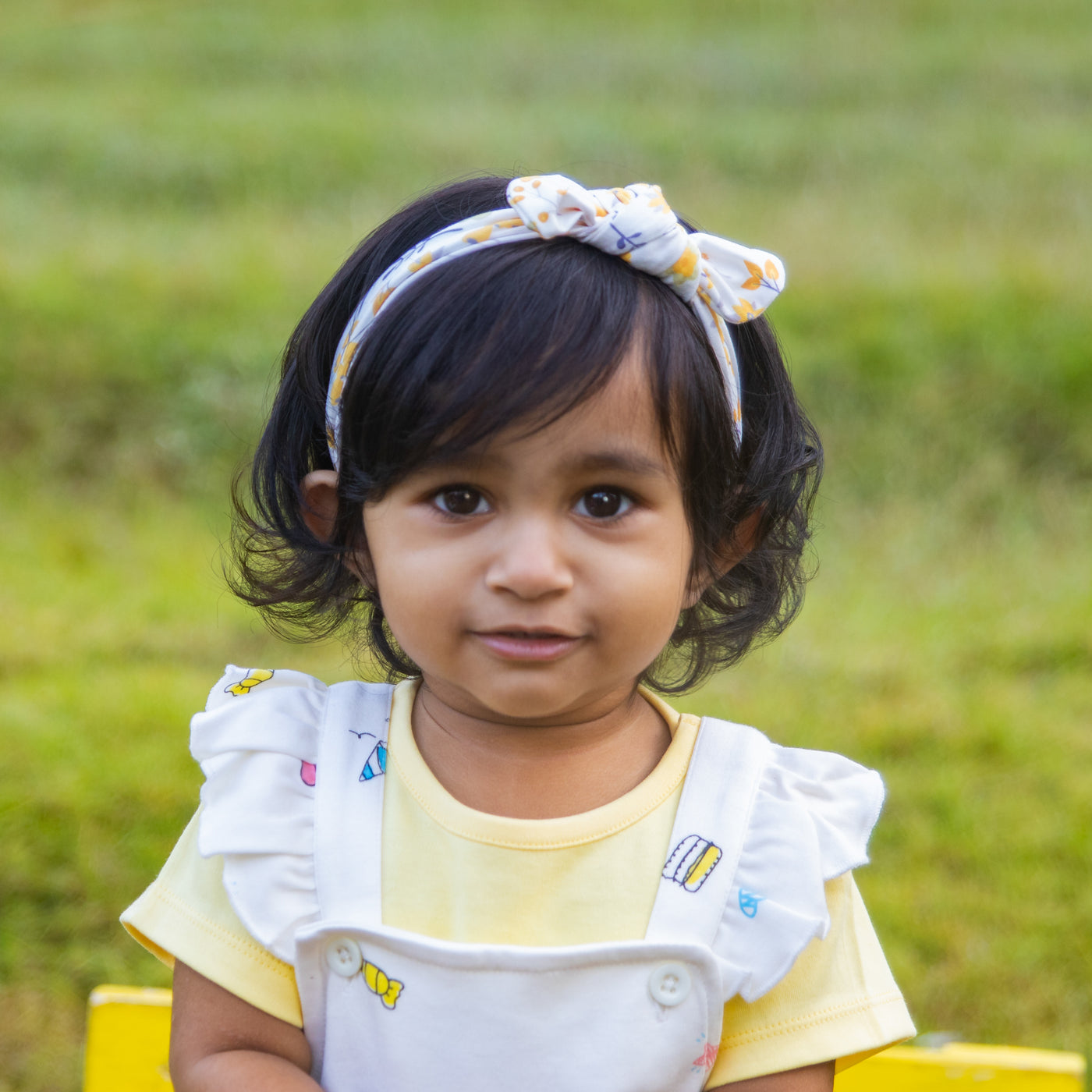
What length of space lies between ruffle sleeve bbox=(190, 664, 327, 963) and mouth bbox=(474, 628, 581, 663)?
0.94 ft

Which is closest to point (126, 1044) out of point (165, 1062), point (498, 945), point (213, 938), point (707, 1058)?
point (165, 1062)

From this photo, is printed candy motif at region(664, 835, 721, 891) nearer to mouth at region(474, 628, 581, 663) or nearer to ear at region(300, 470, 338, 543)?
mouth at region(474, 628, 581, 663)

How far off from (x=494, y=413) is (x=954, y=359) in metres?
4.02

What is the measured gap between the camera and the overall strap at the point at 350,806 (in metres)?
1.37

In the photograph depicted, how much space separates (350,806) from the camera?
1.42 meters

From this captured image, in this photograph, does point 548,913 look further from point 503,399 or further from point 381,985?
point 503,399

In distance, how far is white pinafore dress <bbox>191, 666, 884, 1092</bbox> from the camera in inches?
51.7

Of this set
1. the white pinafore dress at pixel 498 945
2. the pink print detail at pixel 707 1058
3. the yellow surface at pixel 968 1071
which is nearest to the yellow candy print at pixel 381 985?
the white pinafore dress at pixel 498 945

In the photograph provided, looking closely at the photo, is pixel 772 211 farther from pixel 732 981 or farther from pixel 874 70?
pixel 732 981

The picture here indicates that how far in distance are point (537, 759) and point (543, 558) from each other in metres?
0.29

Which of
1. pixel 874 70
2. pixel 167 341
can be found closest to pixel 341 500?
pixel 167 341

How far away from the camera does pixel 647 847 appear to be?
139 centimetres

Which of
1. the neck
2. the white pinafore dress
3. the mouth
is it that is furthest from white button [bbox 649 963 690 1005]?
the mouth

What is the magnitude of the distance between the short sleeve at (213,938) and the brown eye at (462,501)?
1.44 feet
